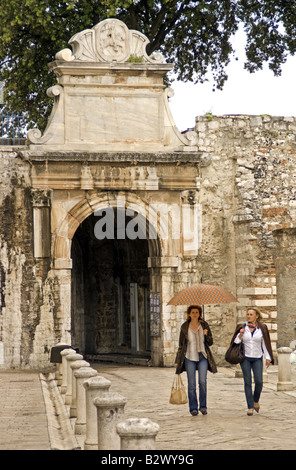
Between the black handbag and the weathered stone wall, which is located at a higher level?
the weathered stone wall

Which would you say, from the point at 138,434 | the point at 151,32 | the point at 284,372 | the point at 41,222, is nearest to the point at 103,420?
the point at 138,434

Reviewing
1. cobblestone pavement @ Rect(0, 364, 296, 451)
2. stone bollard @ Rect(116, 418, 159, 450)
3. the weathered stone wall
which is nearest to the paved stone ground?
cobblestone pavement @ Rect(0, 364, 296, 451)

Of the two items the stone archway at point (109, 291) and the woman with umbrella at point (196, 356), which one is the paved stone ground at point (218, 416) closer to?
the woman with umbrella at point (196, 356)

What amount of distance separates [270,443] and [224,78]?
21229mm

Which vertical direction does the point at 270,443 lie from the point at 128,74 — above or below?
below

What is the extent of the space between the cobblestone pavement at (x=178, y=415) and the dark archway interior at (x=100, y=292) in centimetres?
573

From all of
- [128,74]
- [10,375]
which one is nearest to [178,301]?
[10,375]

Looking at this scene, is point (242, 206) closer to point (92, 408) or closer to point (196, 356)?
point (196, 356)

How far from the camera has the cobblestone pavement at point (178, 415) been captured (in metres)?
10.0

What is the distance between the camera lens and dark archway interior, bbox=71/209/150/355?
78.1ft

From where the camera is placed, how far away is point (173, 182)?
19875 mm

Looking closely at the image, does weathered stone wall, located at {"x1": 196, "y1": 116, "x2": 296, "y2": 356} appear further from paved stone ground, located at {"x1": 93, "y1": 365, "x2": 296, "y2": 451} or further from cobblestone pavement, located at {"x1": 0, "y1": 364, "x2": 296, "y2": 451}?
paved stone ground, located at {"x1": 93, "y1": 365, "x2": 296, "y2": 451}

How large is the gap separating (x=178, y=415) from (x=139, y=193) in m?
8.19
